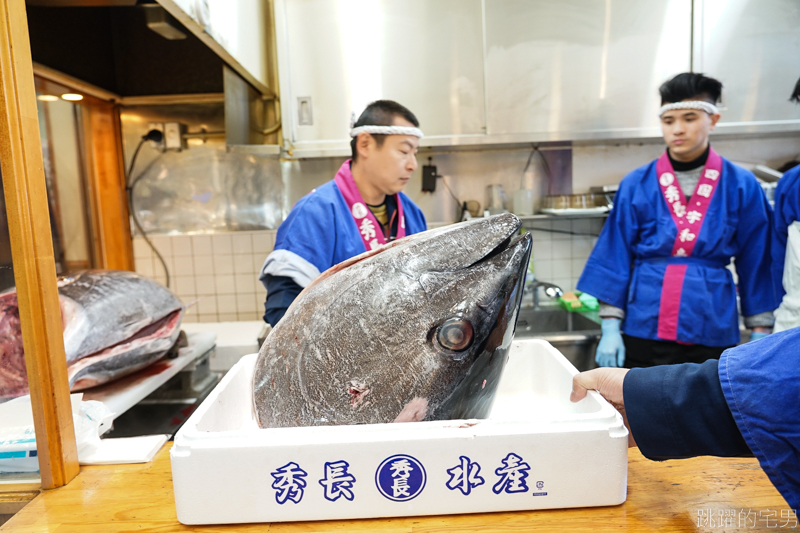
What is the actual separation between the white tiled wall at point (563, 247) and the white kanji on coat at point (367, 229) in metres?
2.00

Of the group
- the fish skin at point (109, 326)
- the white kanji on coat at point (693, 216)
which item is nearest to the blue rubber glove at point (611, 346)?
the white kanji on coat at point (693, 216)

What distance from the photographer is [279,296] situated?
58.6 inches

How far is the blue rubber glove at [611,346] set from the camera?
219 centimetres

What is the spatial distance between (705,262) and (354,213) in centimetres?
149

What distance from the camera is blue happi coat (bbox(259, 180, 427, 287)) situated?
5.05 feet

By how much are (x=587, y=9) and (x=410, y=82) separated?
3.74ft

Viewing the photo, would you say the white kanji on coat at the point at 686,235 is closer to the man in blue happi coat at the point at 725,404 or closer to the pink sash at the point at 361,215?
the pink sash at the point at 361,215

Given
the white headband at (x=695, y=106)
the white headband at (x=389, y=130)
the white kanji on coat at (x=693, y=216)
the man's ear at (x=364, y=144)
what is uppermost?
the white headband at (x=695, y=106)

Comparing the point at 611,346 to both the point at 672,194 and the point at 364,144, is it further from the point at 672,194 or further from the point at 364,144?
the point at 364,144

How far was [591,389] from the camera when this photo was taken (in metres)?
0.81

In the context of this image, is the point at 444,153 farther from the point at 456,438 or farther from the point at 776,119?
the point at 456,438

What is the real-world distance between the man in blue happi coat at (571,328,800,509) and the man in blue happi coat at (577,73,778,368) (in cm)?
149

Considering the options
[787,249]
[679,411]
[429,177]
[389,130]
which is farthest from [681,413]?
[429,177]

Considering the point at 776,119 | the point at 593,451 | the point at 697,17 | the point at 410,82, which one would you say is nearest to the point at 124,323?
the point at 593,451
